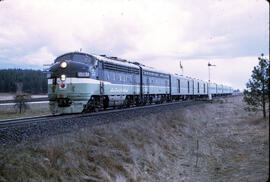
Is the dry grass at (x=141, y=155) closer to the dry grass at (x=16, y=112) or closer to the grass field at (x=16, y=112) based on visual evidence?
the dry grass at (x=16, y=112)

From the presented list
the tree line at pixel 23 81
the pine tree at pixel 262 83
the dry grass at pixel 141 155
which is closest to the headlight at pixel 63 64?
the dry grass at pixel 141 155

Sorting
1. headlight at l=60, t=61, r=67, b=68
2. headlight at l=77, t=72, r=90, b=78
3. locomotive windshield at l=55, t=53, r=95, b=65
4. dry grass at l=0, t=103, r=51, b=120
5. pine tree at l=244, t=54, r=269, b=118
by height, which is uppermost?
locomotive windshield at l=55, t=53, r=95, b=65

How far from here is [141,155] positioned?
10.9 meters

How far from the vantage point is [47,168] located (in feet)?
21.8

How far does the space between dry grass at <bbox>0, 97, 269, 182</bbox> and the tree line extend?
106825 mm

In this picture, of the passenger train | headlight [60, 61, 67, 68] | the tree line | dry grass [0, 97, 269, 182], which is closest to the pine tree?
dry grass [0, 97, 269, 182]

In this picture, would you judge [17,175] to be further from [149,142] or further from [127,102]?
[127,102]

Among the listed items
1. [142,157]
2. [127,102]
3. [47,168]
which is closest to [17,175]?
[47,168]

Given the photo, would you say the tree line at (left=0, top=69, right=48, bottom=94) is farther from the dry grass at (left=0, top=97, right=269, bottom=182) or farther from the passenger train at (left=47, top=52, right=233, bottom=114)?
the dry grass at (left=0, top=97, right=269, bottom=182)

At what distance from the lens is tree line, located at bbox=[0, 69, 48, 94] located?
10881 centimetres

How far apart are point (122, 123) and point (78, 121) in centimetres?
253

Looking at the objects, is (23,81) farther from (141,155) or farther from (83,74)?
(141,155)

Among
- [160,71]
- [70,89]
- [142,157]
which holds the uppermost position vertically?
[160,71]

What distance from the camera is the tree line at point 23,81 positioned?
10881 cm
